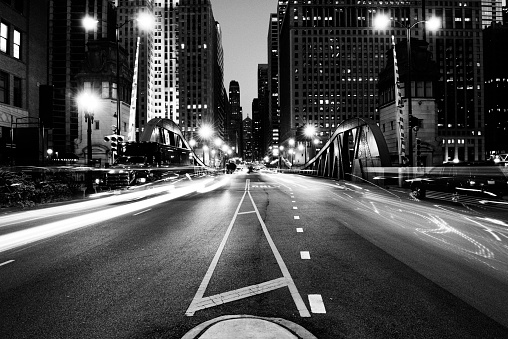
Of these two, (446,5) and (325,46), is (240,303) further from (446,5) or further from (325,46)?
(446,5)

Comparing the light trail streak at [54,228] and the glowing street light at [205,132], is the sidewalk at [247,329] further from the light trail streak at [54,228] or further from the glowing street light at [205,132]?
the glowing street light at [205,132]

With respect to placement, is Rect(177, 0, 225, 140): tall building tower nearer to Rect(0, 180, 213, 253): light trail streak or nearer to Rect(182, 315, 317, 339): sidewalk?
Rect(0, 180, 213, 253): light trail streak

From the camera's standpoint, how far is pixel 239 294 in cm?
504

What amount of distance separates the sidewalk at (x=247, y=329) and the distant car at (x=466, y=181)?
16471 mm

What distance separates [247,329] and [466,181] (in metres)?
18.0

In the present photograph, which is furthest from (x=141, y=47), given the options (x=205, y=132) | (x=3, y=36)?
(x=3, y=36)

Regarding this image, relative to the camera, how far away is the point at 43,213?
45.0ft

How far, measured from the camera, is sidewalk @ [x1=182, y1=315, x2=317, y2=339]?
3.71m

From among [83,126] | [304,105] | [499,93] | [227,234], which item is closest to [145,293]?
Result: [227,234]

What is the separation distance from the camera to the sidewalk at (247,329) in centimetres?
371

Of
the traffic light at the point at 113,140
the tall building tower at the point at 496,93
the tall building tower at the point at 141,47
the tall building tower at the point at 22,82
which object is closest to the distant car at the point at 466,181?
the traffic light at the point at 113,140

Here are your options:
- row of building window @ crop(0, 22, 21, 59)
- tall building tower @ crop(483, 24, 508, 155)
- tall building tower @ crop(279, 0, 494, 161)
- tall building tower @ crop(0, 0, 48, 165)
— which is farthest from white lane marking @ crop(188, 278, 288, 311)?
tall building tower @ crop(483, 24, 508, 155)

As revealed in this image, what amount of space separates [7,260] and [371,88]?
532 feet

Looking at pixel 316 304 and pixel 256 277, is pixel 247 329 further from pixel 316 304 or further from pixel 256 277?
pixel 256 277
